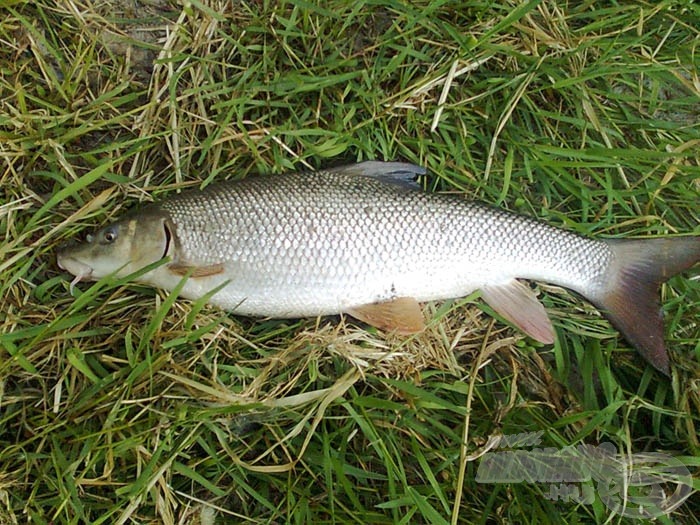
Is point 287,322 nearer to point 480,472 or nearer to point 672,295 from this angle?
point 480,472

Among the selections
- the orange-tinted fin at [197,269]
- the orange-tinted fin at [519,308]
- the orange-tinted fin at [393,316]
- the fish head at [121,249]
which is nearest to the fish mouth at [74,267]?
the fish head at [121,249]

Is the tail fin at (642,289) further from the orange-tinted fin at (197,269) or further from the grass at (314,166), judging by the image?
the orange-tinted fin at (197,269)

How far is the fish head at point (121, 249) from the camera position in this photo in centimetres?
194

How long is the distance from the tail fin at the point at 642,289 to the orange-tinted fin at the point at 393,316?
2.35 ft

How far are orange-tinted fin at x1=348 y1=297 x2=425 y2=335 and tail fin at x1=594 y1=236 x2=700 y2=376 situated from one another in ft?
2.35

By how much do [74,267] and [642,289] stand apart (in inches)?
80.1

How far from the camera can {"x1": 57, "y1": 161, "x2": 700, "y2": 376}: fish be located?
194 centimetres

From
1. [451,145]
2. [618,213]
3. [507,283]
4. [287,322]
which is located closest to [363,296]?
[287,322]

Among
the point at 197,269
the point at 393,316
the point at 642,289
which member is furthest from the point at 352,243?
the point at 642,289

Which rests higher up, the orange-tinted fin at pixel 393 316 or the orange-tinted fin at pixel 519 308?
the orange-tinted fin at pixel 519 308

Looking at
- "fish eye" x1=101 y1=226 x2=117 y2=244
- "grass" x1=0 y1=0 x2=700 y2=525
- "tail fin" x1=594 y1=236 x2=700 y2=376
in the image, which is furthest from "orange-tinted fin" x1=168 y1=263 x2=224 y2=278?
"tail fin" x1=594 y1=236 x2=700 y2=376

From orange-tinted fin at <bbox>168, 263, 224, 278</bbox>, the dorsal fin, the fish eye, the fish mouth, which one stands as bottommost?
the fish mouth

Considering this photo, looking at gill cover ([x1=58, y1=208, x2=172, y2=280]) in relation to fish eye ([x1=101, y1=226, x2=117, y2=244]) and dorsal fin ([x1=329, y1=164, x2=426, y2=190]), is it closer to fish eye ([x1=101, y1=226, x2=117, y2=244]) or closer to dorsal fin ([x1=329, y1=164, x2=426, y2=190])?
fish eye ([x1=101, y1=226, x2=117, y2=244])

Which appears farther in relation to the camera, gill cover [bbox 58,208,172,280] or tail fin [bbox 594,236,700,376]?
tail fin [bbox 594,236,700,376]
